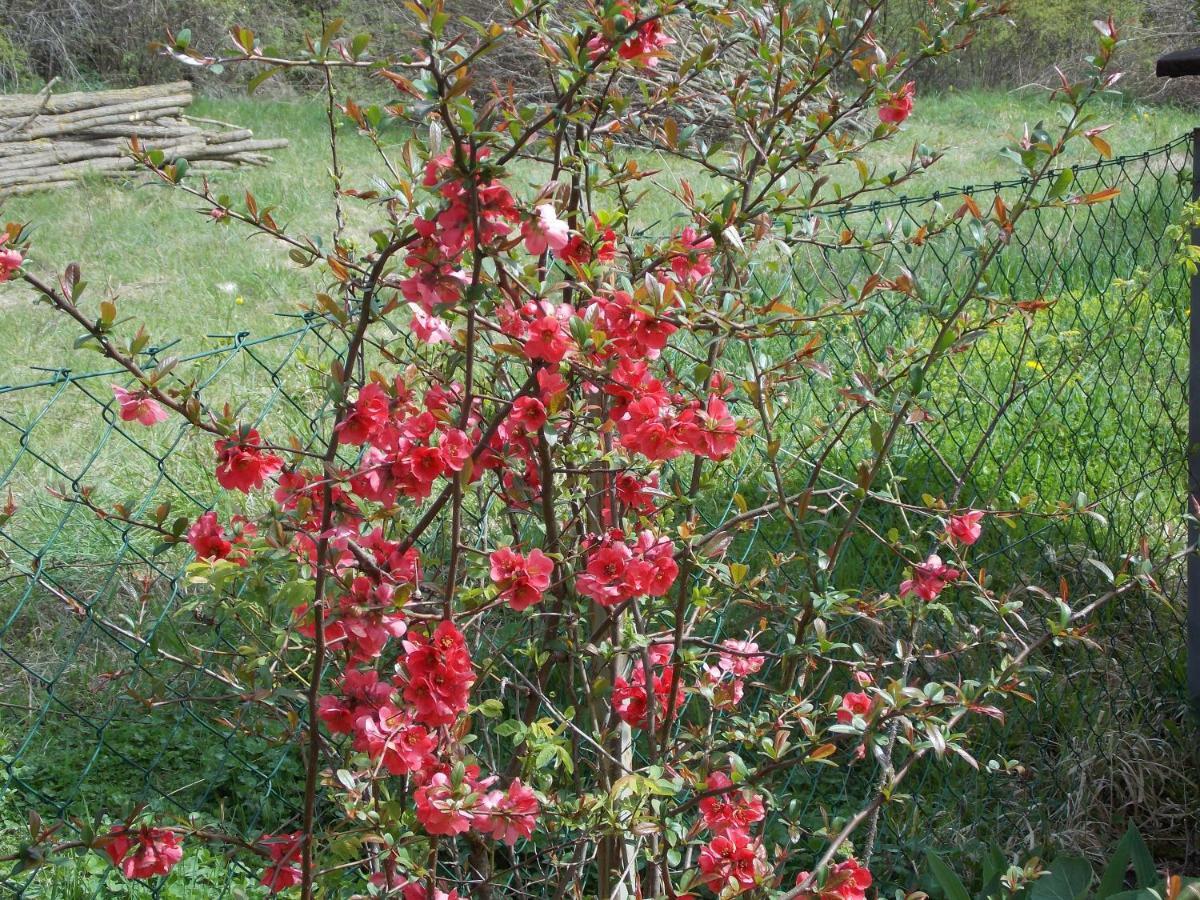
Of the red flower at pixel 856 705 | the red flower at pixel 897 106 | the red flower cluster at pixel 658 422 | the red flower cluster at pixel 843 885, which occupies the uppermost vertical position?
the red flower at pixel 897 106

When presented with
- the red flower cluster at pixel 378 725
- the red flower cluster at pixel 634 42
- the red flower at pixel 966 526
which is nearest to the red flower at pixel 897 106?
the red flower cluster at pixel 634 42

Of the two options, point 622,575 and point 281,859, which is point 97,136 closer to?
point 281,859

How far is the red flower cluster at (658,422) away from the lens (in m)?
1.13

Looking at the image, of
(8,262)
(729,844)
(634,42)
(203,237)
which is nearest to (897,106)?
(634,42)

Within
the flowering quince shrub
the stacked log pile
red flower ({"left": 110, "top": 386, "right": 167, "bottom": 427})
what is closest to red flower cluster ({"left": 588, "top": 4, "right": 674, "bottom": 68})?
the flowering quince shrub

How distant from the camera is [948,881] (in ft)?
6.09

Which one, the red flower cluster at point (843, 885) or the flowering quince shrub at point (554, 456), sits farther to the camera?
the red flower cluster at point (843, 885)

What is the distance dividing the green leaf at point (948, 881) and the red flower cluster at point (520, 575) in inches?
42.0

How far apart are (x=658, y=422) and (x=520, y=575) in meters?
0.20

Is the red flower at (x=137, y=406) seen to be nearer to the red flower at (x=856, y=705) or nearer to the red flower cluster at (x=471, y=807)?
the red flower cluster at (x=471, y=807)

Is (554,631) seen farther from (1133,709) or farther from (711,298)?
(1133,709)

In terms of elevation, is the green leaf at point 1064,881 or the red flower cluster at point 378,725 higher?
the red flower cluster at point 378,725

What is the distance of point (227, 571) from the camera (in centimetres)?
109

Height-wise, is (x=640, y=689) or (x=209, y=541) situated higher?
(x=209, y=541)
